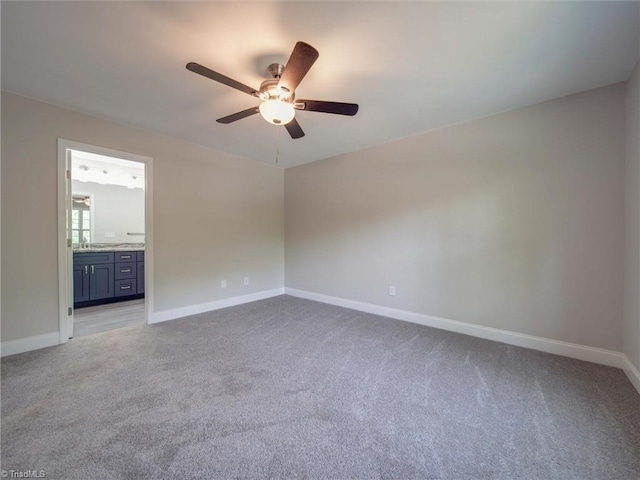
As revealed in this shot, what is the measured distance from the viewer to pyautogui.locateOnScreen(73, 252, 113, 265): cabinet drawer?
3812 millimetres

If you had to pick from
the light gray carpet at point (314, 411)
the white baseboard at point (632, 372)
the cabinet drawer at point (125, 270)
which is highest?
the cabinet drawer at point (125, 270)

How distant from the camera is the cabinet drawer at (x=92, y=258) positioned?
3812mm

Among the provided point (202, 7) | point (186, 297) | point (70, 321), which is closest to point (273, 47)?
point (202, 7)

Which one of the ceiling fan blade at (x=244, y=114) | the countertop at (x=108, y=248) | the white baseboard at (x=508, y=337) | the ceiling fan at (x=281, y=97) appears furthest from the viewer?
the countertop at (x=108, y=248)

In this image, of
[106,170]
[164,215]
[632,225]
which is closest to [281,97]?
[164,215]

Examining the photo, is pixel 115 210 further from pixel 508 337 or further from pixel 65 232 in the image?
pixel 508 337

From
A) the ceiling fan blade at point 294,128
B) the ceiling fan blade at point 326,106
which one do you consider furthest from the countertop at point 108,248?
the ceiling fan blade at point 326,106

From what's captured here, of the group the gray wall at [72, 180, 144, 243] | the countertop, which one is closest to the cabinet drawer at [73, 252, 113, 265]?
the countertop

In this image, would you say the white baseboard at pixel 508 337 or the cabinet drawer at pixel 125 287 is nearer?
the white baseboard at pixel 508 337

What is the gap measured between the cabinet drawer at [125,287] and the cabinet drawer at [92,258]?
0.42 m

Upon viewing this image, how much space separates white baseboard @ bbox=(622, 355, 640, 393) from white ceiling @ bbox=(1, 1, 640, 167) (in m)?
2.27

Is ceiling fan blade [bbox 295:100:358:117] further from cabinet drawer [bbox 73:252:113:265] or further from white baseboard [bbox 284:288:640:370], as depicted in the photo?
cabinet drawer [bbox 73:252:113:265]

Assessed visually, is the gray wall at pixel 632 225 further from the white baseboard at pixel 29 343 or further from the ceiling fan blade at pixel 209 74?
the white baseboard at pixel 29 343

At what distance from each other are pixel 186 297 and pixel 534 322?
13.4ft
